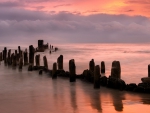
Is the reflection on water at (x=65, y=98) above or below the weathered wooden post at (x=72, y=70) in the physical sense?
below

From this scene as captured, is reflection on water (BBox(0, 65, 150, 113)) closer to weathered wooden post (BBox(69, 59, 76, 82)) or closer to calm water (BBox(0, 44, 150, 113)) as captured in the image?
calm water (BBox(0, 44, 150, 113))

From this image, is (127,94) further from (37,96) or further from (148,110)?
(37,96)

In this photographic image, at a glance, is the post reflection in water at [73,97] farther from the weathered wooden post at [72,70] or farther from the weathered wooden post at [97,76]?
the weathered wooden post at [97,76]

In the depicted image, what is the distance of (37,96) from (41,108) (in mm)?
2996

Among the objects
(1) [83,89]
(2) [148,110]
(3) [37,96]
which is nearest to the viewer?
(2) [148,110]

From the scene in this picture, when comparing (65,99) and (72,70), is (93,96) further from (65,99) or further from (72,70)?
(72,70)

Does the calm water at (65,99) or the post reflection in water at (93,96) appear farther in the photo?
the post reflection in water at (93,96)

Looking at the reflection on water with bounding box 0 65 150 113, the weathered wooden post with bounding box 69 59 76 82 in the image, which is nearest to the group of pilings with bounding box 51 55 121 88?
the weathered wooden post with bounding box 69 59 76 82

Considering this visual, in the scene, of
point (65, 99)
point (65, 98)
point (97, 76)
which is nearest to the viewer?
point (65, 99)

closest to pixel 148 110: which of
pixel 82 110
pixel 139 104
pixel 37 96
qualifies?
pixel 139 104

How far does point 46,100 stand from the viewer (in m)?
15.0

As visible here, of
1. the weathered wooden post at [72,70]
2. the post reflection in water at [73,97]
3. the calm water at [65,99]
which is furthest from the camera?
the weathered wooden post at [72,70]

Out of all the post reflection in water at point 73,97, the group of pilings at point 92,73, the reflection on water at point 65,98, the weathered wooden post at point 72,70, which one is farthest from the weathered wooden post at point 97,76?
the weathered wooden post at point 72,70

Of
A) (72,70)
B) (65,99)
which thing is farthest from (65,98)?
(72,70)
